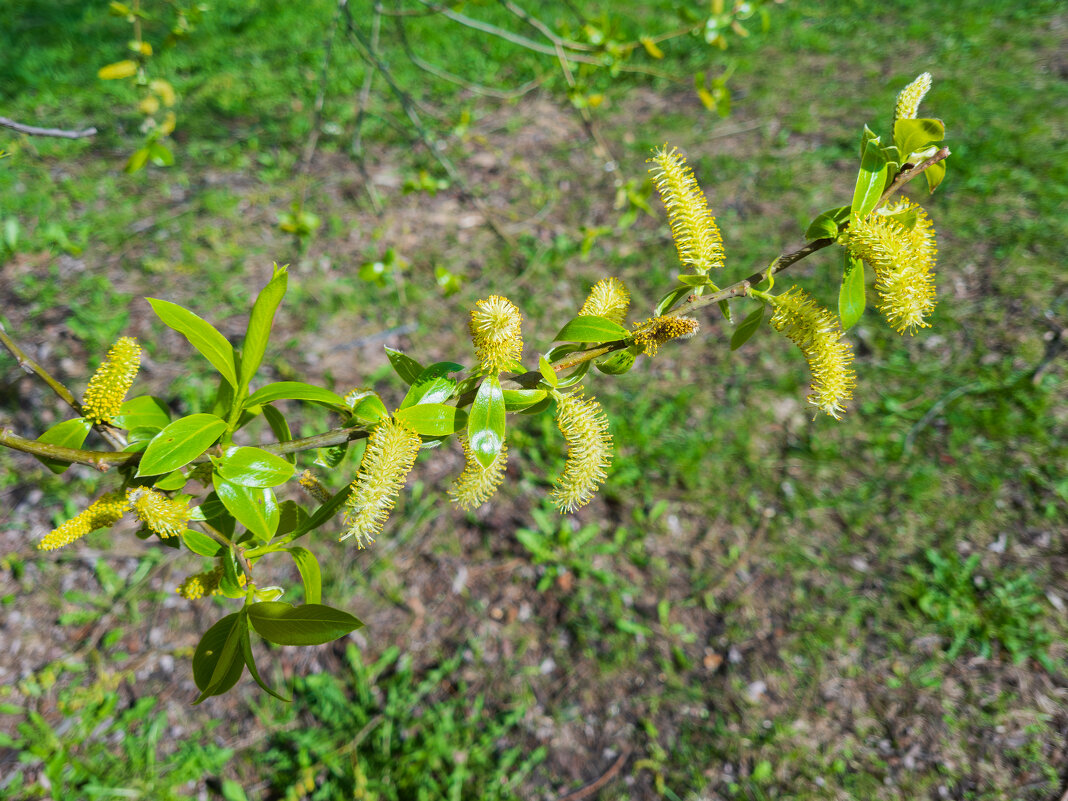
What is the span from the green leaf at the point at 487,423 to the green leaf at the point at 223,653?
0.33 m

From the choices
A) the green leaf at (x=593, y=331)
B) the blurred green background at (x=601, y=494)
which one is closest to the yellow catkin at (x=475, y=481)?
the green leaf at (x=593, y=331)

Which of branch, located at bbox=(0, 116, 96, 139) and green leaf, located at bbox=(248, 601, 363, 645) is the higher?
branch, located at bbox=(0, 116, 96, 139)

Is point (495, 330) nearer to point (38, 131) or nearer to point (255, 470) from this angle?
point (255, 470)

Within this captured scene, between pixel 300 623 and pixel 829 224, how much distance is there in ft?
2.35

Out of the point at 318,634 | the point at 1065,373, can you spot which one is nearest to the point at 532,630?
the point at 318,634

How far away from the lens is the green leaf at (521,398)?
0.78 m

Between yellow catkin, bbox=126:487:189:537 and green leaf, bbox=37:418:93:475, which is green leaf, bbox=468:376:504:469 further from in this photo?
green leaf, bbox=37:418:93:475

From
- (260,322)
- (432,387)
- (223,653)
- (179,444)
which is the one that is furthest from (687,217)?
(223,653)

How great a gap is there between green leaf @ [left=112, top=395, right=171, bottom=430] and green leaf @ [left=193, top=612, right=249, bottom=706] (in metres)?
0.26

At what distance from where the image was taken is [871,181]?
0.73 meters

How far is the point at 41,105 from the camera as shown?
15.1 feet

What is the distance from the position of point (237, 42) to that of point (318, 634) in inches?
234

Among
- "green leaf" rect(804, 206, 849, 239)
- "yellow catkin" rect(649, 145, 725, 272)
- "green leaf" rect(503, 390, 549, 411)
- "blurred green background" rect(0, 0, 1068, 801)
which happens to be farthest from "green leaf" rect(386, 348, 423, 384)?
"blurred green background" rect(0, 0, 1068, 801)

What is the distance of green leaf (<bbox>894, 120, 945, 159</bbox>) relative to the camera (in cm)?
70
